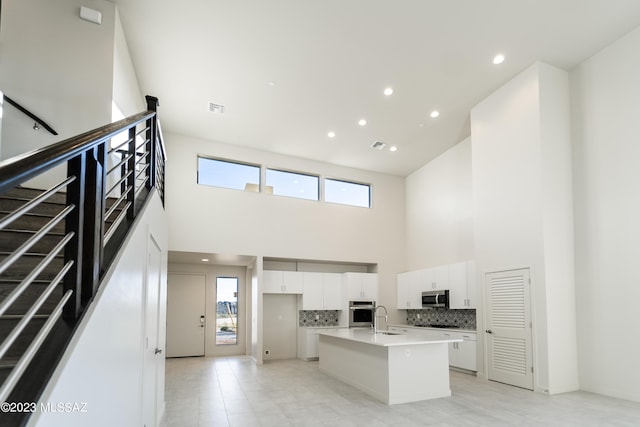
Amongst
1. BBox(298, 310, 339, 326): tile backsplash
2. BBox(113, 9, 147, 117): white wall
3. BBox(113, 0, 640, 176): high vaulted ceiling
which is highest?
BBox(113, 0, 640, 176): high vaulted ceiling

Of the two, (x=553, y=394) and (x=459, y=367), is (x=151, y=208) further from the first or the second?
(x=459, y=367)

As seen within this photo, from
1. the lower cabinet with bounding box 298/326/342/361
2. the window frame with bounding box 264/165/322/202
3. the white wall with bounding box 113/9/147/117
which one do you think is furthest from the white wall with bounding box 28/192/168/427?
the lower cabinet with bounding box 298/326/342/361

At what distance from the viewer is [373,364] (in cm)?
564

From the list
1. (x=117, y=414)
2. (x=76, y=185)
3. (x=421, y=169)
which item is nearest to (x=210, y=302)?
(x=421, y=169)

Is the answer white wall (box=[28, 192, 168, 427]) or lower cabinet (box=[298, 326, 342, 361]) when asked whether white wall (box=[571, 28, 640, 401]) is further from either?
white wall (box=[28, 192, 168, 427])

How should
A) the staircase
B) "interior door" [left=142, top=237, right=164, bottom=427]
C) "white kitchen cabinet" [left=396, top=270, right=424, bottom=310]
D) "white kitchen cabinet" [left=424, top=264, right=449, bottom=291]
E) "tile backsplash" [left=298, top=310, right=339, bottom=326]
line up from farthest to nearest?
"tile backsplash" [left=298, top=310, right=339, bottom=326] < "white kitchen cabinet" [left=396, top=270, right=424, bottom=310] < "white kitchen cabinet" [left=424, top=264, right=449, bottom=291] < "interior door" [left=142, top=237, right=164, bottom=427] < the staircase

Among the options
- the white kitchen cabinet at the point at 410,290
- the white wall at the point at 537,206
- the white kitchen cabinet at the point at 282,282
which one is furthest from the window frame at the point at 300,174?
the white wall at the point at 537,206

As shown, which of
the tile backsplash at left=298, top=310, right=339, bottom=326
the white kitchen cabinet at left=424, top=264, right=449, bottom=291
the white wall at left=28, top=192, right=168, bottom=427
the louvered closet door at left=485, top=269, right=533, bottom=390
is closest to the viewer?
the white wall at left=28, top=192, right=168, bottom=427

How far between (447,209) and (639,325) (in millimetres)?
4431

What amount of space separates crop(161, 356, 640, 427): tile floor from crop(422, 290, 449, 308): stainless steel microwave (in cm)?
164

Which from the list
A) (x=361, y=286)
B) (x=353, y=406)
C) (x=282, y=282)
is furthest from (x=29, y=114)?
(x=361, y=286)

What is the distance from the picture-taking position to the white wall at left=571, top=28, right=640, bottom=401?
5336 mm

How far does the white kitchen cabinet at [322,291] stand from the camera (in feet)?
31.2

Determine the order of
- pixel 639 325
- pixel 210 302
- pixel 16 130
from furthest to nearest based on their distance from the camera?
pixel 210 302 < pixel 639 325 < pixel 16 130
